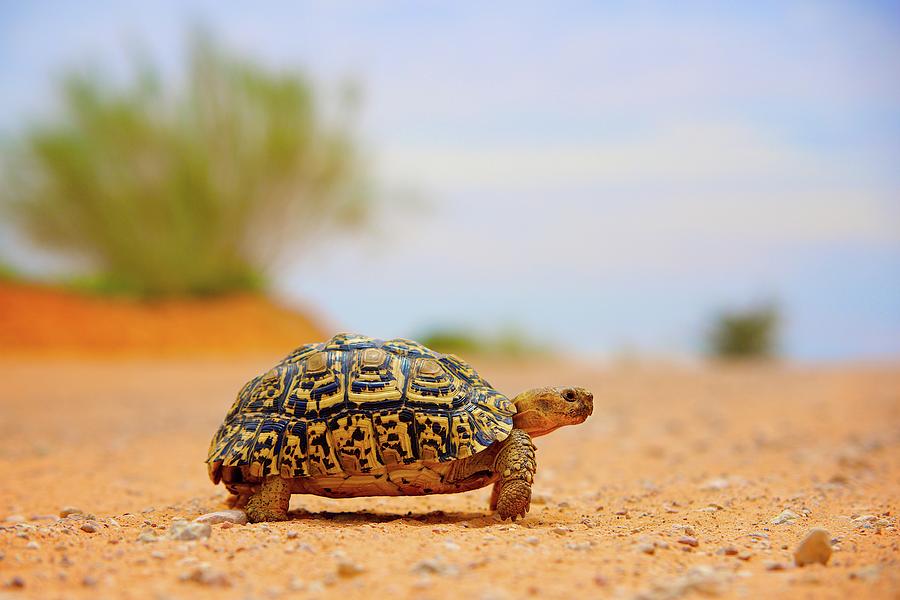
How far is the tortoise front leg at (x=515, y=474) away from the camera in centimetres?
460

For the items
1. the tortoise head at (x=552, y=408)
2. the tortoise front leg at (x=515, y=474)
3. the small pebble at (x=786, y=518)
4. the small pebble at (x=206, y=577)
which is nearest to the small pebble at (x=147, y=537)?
the small pebble at (x=206, y=577)

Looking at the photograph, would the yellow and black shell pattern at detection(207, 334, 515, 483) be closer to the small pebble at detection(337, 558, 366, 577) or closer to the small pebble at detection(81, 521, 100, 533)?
the small pebble at detection(81, 521, 100, 533)

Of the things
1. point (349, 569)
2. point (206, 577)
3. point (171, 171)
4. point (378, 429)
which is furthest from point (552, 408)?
point (171, 171)

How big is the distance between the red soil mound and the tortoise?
54.9ft

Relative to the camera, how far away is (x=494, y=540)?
13.0 ft

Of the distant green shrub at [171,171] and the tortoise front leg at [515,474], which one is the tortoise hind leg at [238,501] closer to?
the tortoise front leg at [515,474]

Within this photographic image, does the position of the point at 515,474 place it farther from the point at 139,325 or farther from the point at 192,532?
the point at 139,325

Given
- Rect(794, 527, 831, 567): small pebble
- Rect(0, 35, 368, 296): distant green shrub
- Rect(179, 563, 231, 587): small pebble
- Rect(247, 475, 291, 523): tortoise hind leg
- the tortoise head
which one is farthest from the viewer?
Rect(0, 35, 368, 296): distant green shrub

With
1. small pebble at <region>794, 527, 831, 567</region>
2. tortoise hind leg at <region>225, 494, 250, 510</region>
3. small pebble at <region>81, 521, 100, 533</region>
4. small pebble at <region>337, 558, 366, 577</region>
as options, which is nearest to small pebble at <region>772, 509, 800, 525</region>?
small pebble at <region>794, 527, 831, 567</region>

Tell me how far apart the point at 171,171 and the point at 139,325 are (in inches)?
185

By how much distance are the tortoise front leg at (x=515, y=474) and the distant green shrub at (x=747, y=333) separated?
19.9m

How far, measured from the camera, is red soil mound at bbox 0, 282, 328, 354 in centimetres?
2028

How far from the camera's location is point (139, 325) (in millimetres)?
21406

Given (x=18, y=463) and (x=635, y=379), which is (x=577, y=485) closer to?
(x=18, y=463)
